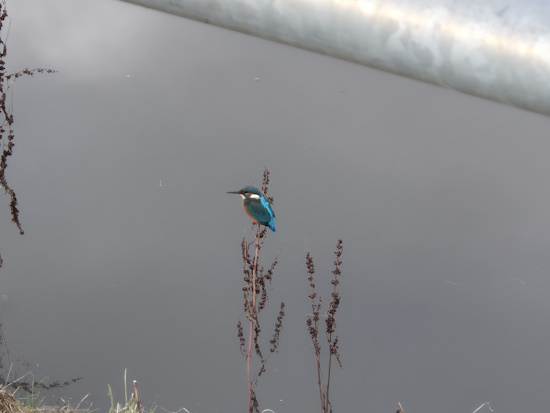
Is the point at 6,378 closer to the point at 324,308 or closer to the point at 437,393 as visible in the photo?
the point at 324,308

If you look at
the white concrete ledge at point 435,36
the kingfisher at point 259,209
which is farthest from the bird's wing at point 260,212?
the white concrete ledge at point 435,36

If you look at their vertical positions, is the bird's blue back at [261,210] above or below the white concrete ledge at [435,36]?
above

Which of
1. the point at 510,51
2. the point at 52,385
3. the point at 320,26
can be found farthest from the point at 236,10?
the point at 52,385

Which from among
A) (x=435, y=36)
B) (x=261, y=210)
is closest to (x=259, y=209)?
(x=261, y=210)

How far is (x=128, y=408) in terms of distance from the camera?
9.34 ft

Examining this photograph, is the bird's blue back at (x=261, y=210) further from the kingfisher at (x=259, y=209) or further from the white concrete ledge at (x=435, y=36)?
the white concrete ledge at (x=435, y=36)

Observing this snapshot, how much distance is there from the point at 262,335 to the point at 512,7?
277 cm

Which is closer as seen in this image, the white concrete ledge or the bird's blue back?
the white concrete ledge

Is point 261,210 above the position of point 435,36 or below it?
above

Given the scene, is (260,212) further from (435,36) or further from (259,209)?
(435,36)

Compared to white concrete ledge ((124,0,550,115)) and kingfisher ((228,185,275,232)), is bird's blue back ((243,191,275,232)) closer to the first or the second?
kingfisher ((228,185,275,232))

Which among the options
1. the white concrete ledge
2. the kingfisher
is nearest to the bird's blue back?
the kingfisher

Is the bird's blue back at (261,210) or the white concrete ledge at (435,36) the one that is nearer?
the white concrete ledge at (435,36)

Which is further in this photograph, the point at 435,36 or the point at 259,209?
the point at 259,209
